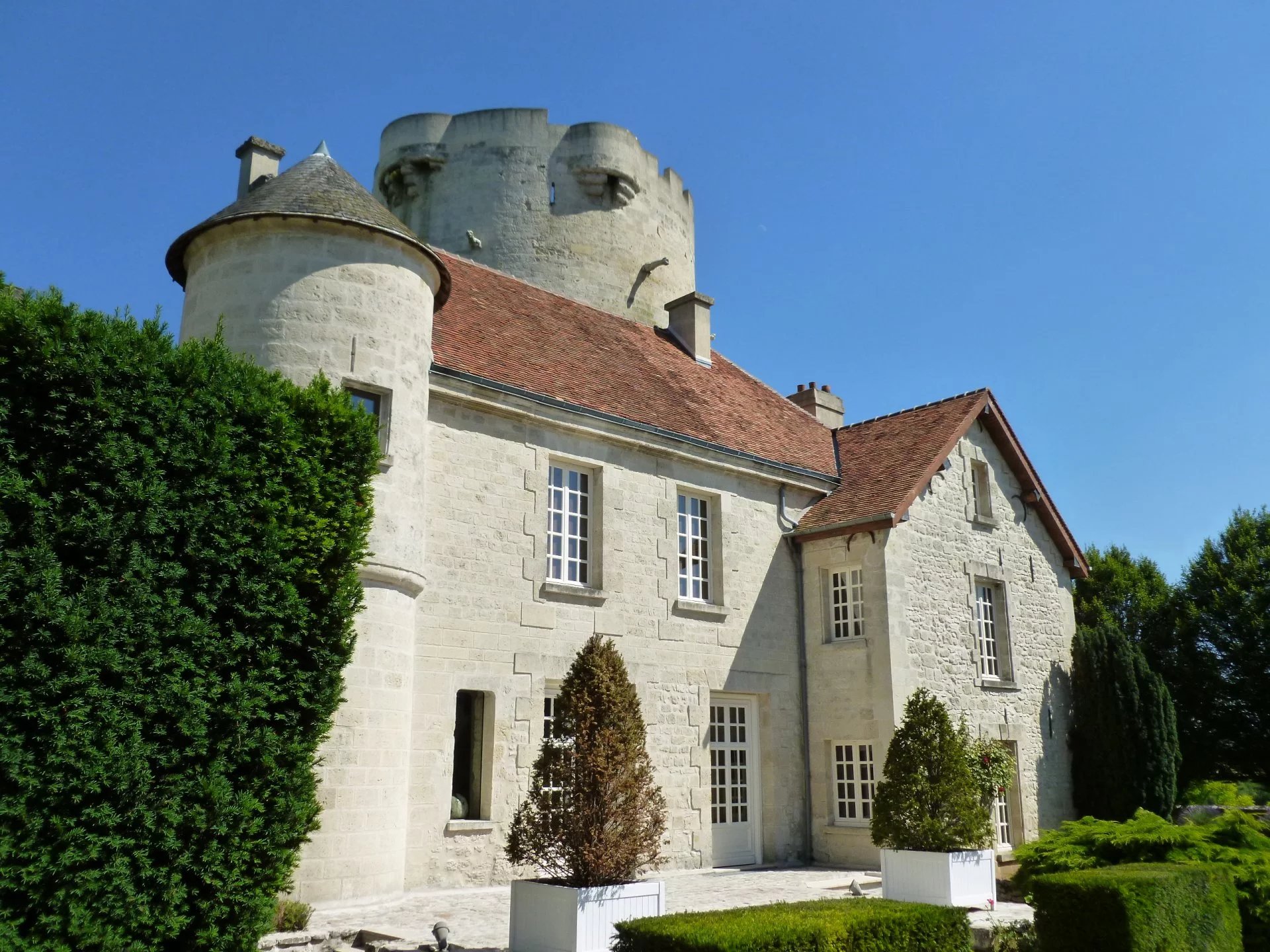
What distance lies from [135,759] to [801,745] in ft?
35.2

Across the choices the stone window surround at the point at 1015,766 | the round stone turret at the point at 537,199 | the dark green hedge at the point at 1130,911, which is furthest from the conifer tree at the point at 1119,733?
the round stone turret at the point at 537,199

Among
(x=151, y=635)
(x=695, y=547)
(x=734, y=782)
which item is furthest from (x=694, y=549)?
(x=151, y=635)

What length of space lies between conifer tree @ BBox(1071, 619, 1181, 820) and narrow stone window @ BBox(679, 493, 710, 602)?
739 centimetres

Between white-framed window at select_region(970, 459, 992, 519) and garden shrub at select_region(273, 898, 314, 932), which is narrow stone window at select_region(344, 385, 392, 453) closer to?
garden shrub at select_region(273, 898, 314, 932)

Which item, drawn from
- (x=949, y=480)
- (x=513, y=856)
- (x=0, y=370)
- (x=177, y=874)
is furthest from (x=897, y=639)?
(x=0, y=370)

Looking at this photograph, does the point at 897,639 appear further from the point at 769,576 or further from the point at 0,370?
the point at 0,370

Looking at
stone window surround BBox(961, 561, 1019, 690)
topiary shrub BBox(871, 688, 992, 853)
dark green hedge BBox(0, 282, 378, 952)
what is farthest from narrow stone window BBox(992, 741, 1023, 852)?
dark green hedge BBox(0, 282, 378, 952)

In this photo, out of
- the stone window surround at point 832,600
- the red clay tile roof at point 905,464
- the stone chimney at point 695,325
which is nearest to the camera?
the stone window surround at point 832,600

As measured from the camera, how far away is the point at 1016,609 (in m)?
17.5

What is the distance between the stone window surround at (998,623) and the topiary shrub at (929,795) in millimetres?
5268

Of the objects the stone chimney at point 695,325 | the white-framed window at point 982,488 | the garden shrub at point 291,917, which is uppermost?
the stone chimney at point 695,325

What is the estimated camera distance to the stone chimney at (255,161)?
14047mm

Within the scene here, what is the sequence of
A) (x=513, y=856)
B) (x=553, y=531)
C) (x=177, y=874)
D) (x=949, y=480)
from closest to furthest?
(x=177, y=874) → (x=513, y=856) → (x=553, y=531) → (x=949, y=480)

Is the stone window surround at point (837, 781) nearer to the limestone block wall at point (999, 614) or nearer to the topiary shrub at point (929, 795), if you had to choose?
the limestone block wall at point (999, 614)
